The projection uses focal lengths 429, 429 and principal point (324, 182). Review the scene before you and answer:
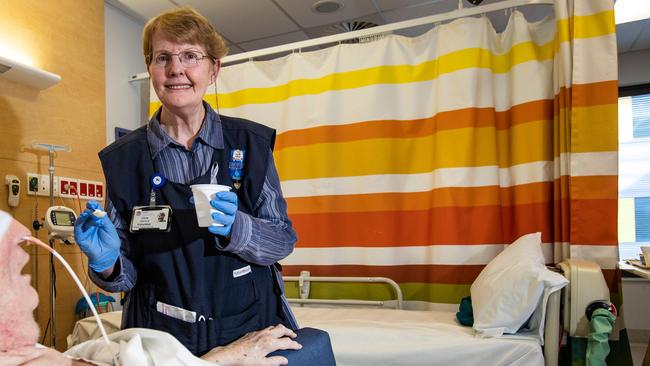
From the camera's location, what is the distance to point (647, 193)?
4.29m

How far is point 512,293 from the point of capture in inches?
74.5

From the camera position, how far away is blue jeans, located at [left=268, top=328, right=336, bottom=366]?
0.89 metres

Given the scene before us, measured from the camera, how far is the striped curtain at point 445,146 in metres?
2.15

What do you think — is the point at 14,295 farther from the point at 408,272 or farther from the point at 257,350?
the point at 408,272

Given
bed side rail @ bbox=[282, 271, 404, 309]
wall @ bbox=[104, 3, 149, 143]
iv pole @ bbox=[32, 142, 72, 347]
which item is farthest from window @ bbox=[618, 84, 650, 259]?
iv pole @ bbox=[32, 142, 72, 347]

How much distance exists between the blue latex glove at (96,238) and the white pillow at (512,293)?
5.14ft

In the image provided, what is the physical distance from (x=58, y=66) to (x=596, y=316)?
344 cm

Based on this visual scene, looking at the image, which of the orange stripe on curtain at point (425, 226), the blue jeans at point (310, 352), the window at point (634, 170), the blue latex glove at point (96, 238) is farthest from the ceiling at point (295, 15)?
the blue jeans at point (310, 352)

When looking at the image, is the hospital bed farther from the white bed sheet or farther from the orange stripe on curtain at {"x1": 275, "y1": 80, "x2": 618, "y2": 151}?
the orange stripe on curtain at {"x1": 275, "y1": 80, "x2": 618, "y2": 151}

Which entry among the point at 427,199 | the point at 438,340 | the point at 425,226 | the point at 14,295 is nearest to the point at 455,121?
the point at 427,199

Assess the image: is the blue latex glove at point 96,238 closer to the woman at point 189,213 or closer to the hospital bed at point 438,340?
Result: the woman at point 189,213

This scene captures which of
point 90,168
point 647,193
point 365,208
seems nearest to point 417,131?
point 365,208

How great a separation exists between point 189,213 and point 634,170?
4.67 m

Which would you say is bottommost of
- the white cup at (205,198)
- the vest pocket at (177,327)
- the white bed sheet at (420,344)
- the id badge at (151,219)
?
the white bed sheet at (420,344)
